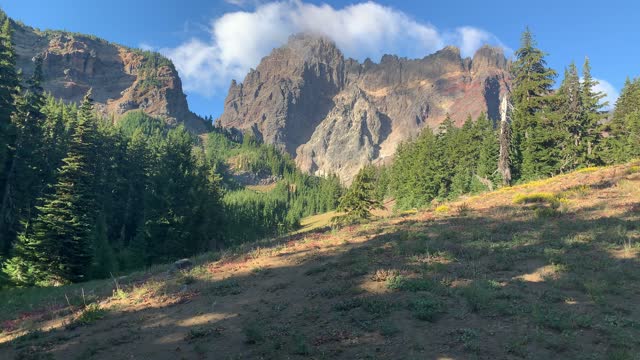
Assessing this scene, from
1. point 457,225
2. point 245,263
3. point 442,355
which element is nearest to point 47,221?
point 245,263

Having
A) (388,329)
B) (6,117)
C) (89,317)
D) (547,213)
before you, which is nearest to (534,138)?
(547,213)

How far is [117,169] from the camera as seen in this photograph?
201 ft

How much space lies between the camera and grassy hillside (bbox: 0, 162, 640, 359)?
974 centimetres

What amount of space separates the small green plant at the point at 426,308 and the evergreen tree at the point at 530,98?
1930 inches

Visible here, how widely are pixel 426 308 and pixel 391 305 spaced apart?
102 centimetres

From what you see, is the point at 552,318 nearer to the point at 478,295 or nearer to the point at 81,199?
the point at 478,295

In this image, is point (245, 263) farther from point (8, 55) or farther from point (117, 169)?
point (117, 169)

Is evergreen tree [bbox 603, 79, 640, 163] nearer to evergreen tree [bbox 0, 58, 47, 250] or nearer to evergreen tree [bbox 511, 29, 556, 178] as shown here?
evergreen tree [bbox 511, 29, 556, 178]

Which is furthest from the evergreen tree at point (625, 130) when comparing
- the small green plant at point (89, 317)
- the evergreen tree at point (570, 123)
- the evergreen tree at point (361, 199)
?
the small green plant at point (89, 317)

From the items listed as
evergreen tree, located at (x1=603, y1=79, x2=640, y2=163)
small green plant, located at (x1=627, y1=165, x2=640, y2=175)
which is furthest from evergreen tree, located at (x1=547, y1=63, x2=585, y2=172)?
small green plant, located at (x1=627, y1=165, x2=640, y2=175)

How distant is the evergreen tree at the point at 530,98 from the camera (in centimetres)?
5359

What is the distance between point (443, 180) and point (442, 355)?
65.9 m

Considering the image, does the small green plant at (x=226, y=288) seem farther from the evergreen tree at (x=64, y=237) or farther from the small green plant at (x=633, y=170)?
the small green plant at (x=633, y=170)

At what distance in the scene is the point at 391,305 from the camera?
11836 millimetres
